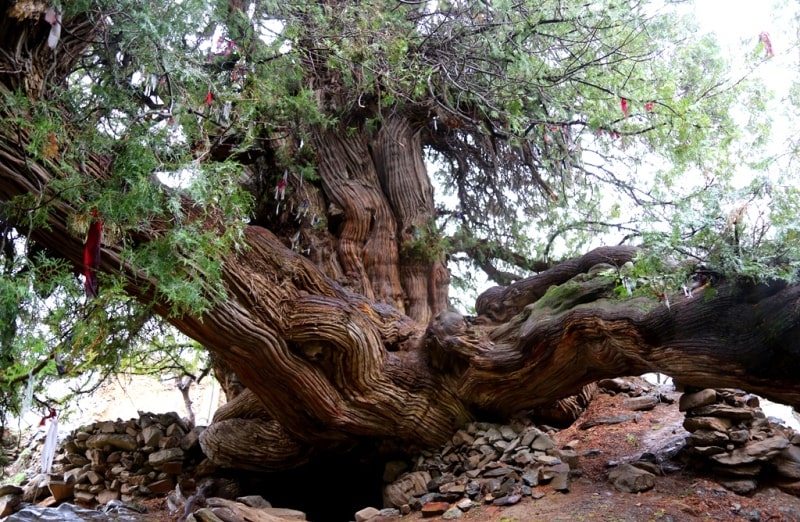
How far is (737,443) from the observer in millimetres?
4023

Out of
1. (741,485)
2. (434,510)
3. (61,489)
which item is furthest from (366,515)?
(61,489)

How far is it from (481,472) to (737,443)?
1.84m

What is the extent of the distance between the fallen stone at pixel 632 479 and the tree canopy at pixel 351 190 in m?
0.78

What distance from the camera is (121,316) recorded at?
365 centimetres

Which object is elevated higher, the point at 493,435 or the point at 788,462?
the point at 493,435

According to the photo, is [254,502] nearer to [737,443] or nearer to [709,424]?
[709,424]

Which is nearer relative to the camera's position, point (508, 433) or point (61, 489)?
point (508, 433)

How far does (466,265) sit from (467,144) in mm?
1674

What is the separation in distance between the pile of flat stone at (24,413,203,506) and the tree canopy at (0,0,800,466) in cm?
103

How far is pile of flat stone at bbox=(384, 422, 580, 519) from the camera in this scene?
4234mm

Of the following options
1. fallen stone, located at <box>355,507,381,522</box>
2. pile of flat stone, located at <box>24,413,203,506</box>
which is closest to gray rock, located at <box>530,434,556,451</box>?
fallen stone, located at <box>355,507,381,522</box>

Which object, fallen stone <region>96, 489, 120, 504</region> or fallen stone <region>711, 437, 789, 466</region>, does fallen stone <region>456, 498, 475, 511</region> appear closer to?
fallen stone <region>711, 437, 789, 466</region>

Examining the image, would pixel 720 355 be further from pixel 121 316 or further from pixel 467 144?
pixel 467 144

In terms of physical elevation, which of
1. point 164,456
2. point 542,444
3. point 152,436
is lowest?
point 542,444
